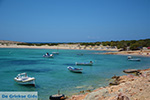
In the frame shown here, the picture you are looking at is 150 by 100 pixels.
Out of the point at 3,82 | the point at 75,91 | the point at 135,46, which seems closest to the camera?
the point at 75,91

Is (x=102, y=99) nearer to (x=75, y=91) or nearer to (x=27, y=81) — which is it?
(x=75, y=91)

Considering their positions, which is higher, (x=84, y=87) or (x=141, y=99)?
(x=141, y=99)

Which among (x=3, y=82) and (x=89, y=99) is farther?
(x=3, y=82)

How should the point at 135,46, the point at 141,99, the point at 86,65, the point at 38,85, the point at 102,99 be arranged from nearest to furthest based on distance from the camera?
the point at 141,99 < the point at 102,99 < the point at 38,85 < the point at 86,65 < the point at 135,46

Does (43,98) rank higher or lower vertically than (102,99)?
lower

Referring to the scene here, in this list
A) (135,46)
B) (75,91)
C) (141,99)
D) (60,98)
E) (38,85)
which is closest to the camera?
(141,99)

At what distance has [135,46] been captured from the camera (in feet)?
304

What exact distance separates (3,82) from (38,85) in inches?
233

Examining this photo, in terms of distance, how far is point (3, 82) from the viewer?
75.2 ft

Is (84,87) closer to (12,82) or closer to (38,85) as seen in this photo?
(38,85)

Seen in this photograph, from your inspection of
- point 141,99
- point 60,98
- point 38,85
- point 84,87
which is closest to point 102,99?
point 141,99

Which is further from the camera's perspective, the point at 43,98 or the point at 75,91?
the point at 75,91

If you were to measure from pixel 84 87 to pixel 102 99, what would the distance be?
9.29 m

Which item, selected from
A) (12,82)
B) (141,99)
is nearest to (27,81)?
(12,82)
